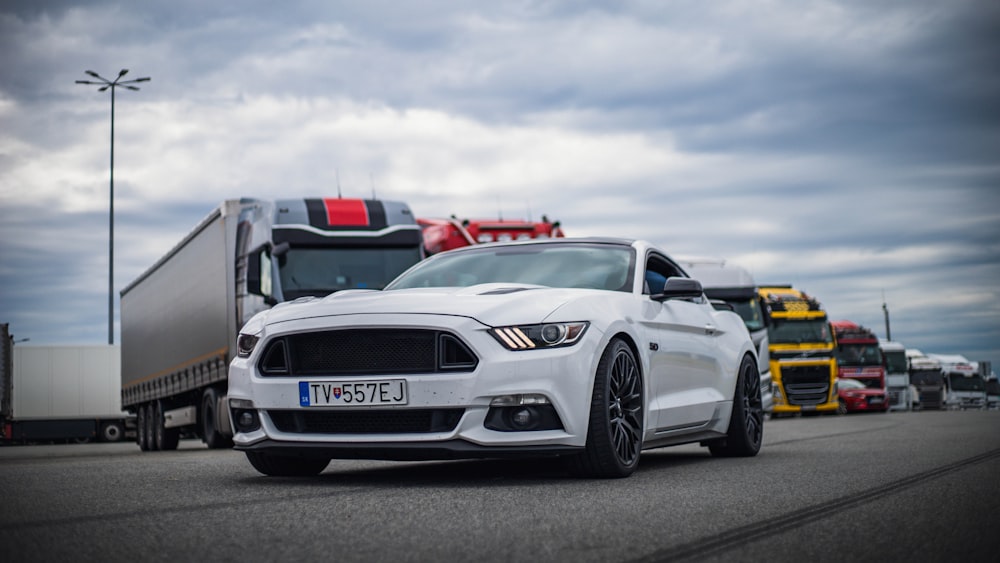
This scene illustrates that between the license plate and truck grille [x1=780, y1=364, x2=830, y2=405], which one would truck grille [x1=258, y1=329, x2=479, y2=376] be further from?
truck grille [x1=780, y1=364, x2=830, y2=405]

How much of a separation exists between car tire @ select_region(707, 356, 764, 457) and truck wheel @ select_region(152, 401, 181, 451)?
12.0m

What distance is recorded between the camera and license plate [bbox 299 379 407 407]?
248 inches

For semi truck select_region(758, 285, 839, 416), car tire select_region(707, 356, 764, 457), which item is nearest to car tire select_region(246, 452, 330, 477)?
car tire select_region(707, 356, 764, 457)

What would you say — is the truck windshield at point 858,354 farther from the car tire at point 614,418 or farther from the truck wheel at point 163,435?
the car tire at point 614,418

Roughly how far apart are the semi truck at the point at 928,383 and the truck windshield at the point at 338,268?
130 feet

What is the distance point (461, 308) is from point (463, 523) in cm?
189

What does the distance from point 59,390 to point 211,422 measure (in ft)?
89.4

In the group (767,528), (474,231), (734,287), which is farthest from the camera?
(734,287)

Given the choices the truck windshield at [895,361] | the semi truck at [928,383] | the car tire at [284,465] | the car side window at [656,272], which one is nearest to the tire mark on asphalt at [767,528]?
the car side window at [656,272]

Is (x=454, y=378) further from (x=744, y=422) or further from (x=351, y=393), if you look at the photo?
(x=744, y=422)

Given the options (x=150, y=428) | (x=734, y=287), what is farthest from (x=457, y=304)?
(x=734, y=287)

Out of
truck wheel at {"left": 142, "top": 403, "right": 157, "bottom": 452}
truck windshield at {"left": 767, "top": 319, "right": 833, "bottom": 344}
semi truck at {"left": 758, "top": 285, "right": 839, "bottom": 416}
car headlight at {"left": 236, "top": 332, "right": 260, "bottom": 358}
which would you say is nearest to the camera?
car headlight at {"left": 236, "top": 332, "right": 260, "bottom": 358}

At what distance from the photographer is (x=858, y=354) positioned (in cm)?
3878

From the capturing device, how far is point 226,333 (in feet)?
48.6
